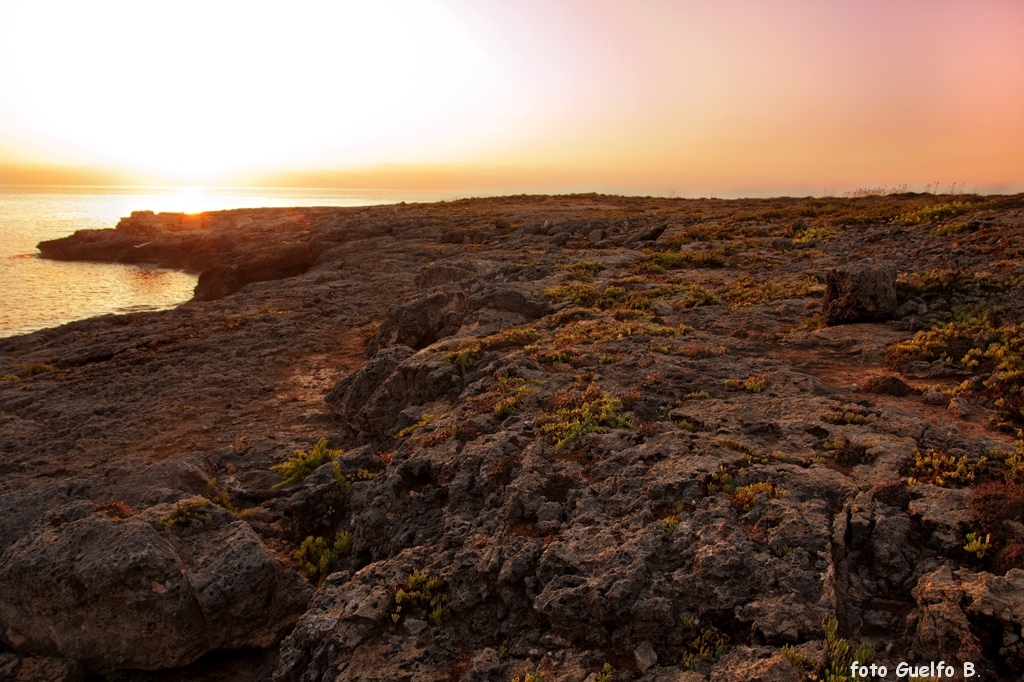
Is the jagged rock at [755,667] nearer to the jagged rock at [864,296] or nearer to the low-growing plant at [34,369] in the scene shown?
the jagged rock at [864,296]

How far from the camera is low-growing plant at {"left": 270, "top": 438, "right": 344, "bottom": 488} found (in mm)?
12352

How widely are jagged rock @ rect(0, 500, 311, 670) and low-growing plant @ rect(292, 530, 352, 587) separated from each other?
774 mm

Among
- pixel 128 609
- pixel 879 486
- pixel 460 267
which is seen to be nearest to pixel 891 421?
pixel 879 486

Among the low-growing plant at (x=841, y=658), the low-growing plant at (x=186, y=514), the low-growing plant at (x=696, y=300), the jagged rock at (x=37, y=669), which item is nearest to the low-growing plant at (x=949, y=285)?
the low-growing plant at (x=696, y=300)

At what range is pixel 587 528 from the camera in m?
7.98

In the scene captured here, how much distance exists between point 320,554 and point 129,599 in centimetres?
289

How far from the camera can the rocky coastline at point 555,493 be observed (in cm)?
641

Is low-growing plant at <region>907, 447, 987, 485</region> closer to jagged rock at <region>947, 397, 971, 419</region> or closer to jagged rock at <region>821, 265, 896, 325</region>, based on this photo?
jagged rock at <region>947, 397, 971, 419</region>

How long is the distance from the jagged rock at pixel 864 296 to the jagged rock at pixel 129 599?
15.1 m

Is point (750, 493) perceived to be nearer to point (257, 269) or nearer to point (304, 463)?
point (304, 463)

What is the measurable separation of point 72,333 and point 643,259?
2612 centimetres

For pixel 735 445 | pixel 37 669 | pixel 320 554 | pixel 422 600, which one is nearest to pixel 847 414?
pixel 735 445

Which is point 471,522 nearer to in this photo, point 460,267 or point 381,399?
point 381,399

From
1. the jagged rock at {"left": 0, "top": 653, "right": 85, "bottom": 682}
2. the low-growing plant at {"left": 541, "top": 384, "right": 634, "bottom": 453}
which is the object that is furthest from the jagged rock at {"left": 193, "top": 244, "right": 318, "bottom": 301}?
the jagged rock at {"left": 0, "top": 653, "right": 85, "bottom": 682}
